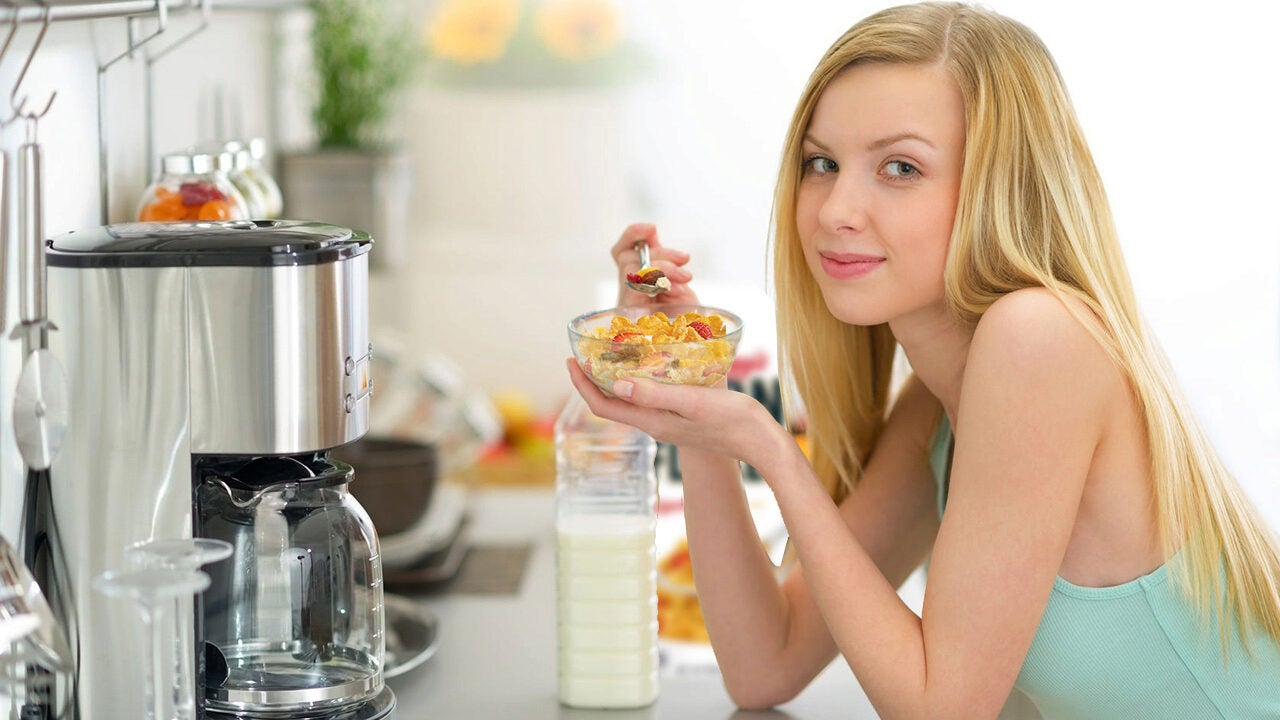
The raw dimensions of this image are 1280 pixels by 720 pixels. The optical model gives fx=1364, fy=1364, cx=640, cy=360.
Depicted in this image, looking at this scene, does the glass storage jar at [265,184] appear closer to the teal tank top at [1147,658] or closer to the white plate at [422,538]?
the white plate at [422,538]

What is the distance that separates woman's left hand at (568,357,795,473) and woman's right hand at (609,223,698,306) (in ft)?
0.77

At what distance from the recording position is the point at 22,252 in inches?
37.5

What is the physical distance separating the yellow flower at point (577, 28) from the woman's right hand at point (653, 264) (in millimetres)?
2225

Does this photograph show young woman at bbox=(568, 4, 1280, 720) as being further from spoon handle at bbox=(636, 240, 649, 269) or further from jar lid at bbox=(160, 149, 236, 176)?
jar lid at bbox=(160, 149, 236, 176)

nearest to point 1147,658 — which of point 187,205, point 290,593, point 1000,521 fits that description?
point 1000,521

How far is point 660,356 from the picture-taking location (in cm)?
109

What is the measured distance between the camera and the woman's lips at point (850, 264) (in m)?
1.19

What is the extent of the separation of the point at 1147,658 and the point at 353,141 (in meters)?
1.81

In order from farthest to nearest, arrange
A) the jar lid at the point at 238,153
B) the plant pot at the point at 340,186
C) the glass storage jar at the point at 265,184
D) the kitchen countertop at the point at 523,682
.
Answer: the plant pot at the point at 340,186 → the glass storage jar at the point at 265,184 → the jar lid at the point at 238,153 → the kitchen countertop at the point at 523,682

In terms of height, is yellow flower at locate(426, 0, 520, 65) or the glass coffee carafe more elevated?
yellow flower at locate(426, 0, 520, 65)

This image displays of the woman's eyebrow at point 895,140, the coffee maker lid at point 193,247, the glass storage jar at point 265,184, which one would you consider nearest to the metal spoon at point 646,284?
the woman's eyebrow at point 895,140

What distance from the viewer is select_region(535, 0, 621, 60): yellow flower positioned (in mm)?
3520

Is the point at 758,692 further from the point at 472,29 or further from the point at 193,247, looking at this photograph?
the point at 472,29

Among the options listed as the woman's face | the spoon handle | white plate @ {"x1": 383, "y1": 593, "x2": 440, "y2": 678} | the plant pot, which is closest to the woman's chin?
the woman's face
